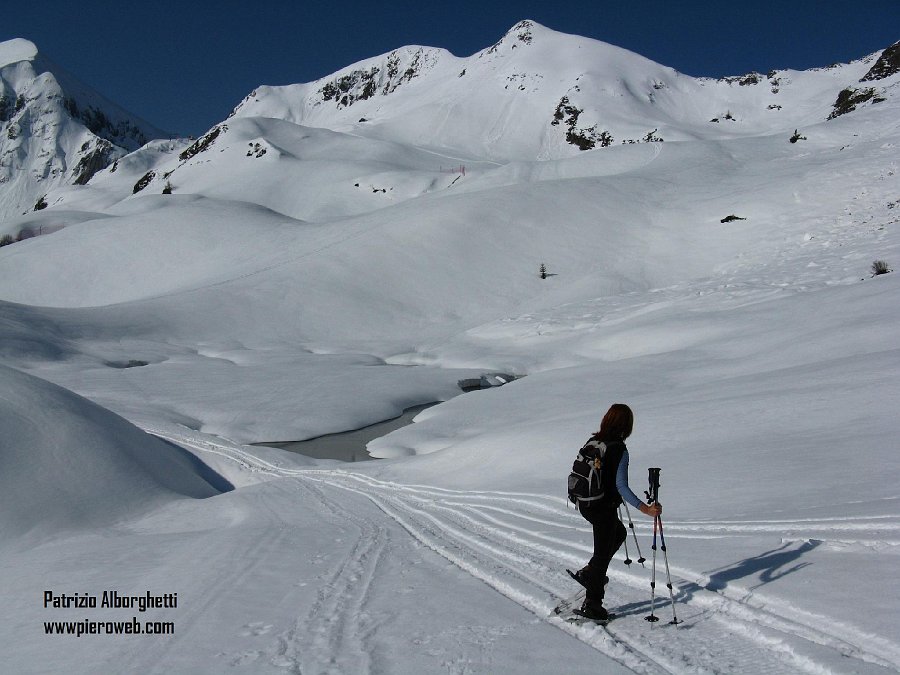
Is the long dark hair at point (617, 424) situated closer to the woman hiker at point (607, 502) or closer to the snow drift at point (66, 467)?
the woman hiker at point (607, 502)

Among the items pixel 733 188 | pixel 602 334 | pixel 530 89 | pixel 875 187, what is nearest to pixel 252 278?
pixel 602 334

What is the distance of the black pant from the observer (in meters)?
5.02

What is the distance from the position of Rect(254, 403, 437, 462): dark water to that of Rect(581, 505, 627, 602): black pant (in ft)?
44.1

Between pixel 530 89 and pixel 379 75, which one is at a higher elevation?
pixel 379 75

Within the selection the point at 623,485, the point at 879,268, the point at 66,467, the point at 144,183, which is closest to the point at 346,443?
the point at 66,467

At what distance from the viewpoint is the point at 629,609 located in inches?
208

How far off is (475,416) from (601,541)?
14547mm

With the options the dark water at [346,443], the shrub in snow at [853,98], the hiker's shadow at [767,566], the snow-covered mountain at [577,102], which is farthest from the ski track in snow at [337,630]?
the snow-covered mountain at [577,102]

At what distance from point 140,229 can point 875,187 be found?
59.7 metres

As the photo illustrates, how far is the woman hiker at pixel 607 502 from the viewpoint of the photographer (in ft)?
16.3

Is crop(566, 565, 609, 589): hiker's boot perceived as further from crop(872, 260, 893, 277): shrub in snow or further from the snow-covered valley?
crop(872, 260, 893, 277): shrub in snow

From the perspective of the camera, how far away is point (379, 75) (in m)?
191

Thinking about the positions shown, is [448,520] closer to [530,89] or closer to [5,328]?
[5,328]

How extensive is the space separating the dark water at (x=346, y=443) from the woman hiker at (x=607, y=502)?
44.2ft
